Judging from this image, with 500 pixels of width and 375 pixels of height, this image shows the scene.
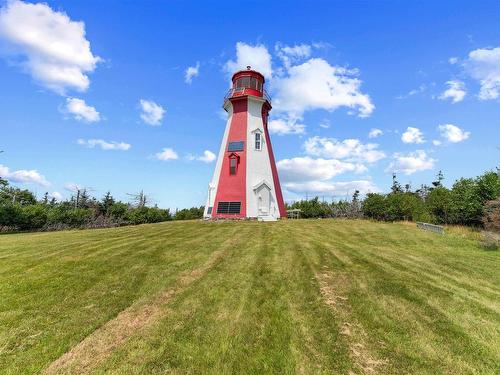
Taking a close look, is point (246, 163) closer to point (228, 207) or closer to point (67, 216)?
point (228, 207)

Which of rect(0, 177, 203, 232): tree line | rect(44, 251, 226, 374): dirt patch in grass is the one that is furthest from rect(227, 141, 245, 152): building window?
rect(44, 251, 226, 374): dirt patch in grass

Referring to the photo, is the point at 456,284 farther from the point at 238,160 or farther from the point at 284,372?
the point at 238,160

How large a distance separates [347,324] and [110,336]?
5086mm

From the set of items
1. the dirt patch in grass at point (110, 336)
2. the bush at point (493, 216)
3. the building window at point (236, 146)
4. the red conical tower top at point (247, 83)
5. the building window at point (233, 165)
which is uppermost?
the red conical tower top at point (247, 83)

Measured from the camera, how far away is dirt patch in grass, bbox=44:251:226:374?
4.91m

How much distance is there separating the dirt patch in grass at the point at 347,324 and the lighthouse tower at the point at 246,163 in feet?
62.7

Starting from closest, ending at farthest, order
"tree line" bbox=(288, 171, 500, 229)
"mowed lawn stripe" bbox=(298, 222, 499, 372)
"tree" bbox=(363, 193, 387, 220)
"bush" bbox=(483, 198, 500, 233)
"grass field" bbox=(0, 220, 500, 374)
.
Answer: "grass field" bbox=(0, 220, 500, 374), "mowed lawn stripe" bbox=(298, 222, 499, 372), "bush" bbox=(483, 198, 500, 233), "tree line" bbox=(288, 171, 500, 229), "tree" bbox=(363, 193, 387, 220)

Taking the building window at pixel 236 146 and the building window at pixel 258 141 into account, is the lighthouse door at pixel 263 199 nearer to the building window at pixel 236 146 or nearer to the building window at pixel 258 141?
the building window at pixel 258 141

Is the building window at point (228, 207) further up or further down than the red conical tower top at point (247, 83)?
further down

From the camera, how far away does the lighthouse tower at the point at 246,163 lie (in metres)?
28.5

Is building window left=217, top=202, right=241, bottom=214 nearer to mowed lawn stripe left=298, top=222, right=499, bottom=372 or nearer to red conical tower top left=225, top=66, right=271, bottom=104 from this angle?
red conical tower top left=225, top=66, right=271, bottom=104

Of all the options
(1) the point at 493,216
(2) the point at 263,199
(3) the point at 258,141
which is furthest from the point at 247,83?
(1) the point at 493,216

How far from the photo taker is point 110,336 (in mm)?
5797

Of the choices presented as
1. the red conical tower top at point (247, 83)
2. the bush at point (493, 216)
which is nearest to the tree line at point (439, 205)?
the bush at point (493, 216)
